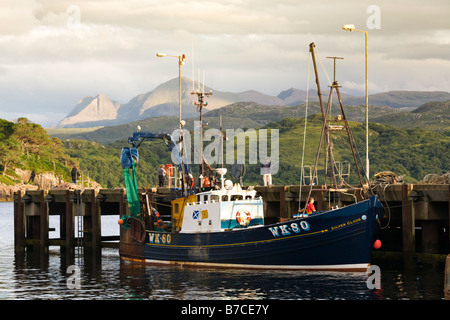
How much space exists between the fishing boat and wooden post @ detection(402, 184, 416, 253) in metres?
3.71

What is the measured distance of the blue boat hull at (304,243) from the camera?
33812mm

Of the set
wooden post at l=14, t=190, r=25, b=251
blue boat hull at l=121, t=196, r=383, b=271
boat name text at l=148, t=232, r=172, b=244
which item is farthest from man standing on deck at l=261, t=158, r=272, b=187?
wooden post at l=14, t=190, r=25, b=251

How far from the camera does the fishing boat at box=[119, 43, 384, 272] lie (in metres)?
34.0

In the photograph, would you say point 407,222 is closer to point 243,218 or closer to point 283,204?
point 283,204

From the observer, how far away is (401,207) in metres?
40.5

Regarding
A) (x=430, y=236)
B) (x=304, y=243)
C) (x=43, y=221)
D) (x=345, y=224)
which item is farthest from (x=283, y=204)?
(x=43, y=221)

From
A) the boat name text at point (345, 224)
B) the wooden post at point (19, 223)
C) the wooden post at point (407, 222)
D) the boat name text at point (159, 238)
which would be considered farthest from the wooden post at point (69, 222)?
the wooden post at point (407, 222)

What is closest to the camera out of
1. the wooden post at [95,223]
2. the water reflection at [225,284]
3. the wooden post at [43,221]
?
the water reflection at [225,284]

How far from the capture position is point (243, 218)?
37.8 meters

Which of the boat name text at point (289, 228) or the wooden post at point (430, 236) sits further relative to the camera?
the wooden post at point (430, 236)

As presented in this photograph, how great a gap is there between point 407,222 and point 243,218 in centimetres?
881

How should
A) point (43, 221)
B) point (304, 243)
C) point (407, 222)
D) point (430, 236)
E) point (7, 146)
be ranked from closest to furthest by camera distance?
point (304, 243) → point (407, 222) → point (430, 236) → point (43, 221) → point (7, 146)

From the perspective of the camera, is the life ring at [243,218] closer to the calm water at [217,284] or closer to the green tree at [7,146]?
the calm water at [217,284]
